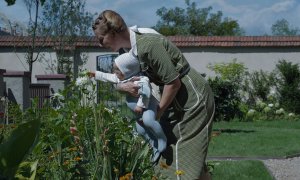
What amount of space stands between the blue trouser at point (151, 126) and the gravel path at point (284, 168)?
5074mm

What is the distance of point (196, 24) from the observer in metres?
69.9

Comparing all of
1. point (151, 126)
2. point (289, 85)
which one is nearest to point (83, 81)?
point (151, 126)

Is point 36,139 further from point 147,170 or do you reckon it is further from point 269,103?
point 269,103

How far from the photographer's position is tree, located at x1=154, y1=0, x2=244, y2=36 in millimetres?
67688

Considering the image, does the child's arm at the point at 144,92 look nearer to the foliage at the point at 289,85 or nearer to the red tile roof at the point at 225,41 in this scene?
the foliage at the point at 289,85

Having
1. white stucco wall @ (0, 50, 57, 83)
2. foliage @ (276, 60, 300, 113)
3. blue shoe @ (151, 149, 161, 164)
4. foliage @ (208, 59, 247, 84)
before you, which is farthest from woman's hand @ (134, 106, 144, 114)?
white stucco wall @ (0, 50, 57, 83)

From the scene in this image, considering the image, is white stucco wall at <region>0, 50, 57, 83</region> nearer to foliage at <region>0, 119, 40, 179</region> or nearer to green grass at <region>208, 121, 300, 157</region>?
green grass at <region>208, 121, 300, 157</region>

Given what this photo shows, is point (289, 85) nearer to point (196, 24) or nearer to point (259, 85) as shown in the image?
point (259, 85)

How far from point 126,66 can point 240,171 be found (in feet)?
17.0

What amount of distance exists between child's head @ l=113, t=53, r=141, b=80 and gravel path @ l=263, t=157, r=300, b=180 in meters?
5.28

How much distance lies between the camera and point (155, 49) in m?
3.65

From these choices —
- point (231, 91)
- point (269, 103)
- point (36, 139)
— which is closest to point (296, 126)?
point (231, 91)

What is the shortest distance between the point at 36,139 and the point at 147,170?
101 inches

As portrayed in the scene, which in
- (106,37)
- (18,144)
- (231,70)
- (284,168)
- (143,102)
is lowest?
(284,168)
